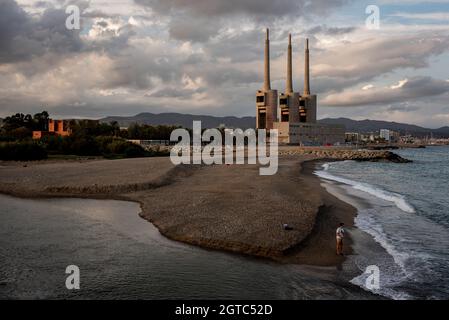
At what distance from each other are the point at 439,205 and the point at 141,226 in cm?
2456

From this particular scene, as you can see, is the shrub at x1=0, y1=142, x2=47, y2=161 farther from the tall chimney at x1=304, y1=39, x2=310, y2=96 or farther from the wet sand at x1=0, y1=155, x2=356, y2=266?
the tall chimney at x1=304, y1=39, x2=310, y2=96

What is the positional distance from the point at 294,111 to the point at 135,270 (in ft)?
540

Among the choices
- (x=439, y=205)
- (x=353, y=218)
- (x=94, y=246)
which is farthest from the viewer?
(x=439, y=205)

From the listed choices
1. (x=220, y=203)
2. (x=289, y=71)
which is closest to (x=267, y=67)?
(x=289, y=71)

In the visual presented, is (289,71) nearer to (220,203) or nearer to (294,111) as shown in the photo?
(294,111)

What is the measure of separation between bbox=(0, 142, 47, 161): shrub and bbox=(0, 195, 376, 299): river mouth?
45887mm

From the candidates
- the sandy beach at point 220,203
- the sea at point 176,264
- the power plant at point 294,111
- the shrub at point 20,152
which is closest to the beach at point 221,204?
the sandy beach at point 220,203

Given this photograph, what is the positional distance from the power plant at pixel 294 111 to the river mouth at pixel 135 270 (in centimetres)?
14186

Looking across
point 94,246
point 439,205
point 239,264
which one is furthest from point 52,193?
point 439,205

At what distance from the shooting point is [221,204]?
90.5 ft

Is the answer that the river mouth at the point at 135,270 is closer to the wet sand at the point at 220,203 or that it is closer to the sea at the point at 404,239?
the wet sand at the point at 220,203

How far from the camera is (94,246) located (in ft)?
62.8
